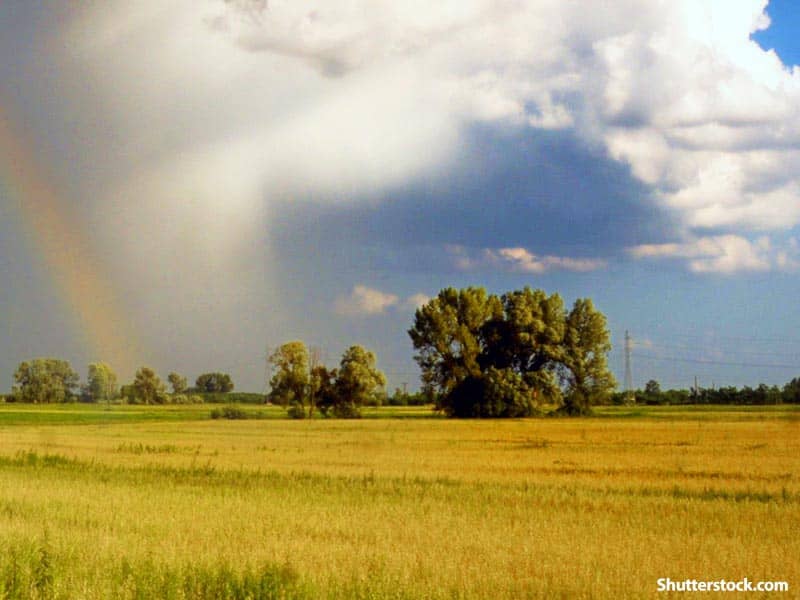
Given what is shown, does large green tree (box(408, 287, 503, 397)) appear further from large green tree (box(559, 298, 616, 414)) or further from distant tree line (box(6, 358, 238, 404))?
distant tree line (box(6, 358, 238, 404))

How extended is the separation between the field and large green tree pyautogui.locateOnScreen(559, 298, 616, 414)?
64.0 metres

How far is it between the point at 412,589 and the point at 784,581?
17.3 feet

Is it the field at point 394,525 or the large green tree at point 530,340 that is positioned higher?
the large green tree at point 530,340

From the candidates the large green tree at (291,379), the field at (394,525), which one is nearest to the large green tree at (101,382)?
the large green tree at (291,379)

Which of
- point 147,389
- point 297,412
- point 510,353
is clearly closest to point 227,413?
point 297,412

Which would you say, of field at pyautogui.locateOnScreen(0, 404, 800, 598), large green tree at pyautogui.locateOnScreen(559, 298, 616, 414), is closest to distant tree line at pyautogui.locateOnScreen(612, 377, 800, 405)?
large green tree at pyautogui.locateOnScreen(559, 298, 616, 414)

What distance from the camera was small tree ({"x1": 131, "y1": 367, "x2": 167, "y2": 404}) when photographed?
18812cm

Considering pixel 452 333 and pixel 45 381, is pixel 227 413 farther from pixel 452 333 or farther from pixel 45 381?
pixel 45 381

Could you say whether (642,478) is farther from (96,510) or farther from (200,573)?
(200,573)

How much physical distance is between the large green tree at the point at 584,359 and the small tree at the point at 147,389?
114 meters

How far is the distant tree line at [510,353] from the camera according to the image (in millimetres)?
98250

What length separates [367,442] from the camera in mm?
51375

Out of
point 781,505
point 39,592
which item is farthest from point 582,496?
point 39,592

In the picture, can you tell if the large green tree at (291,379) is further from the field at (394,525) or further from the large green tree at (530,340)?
the field at (394,525)
